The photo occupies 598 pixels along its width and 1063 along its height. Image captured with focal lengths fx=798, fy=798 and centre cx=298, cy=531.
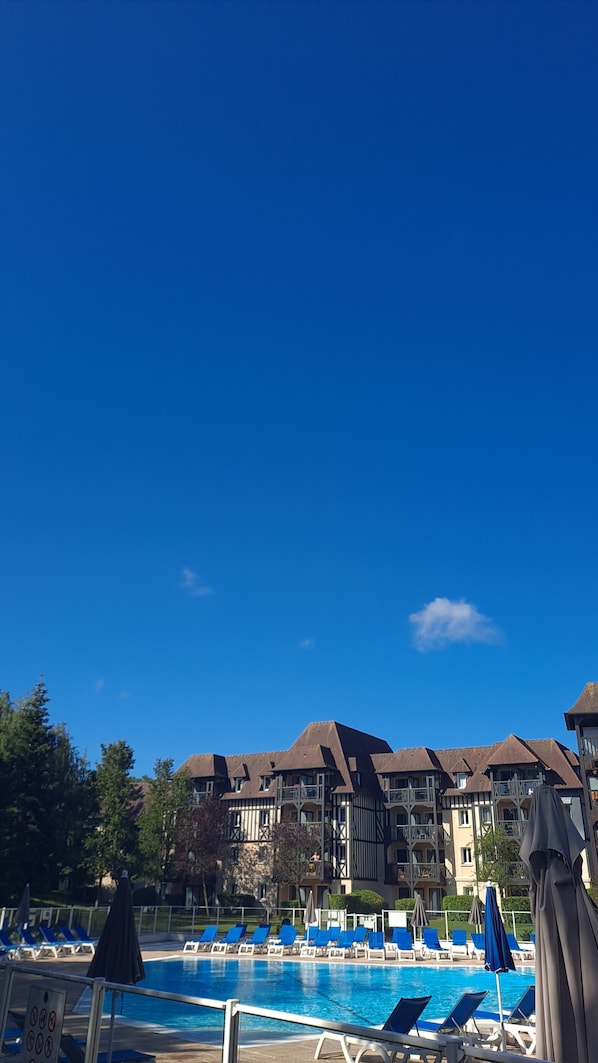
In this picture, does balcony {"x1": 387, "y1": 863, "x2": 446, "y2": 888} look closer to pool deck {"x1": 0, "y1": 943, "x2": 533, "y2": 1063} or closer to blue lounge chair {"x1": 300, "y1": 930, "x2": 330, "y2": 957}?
blue lounge chair {"x1": 300, "y1": 930, "x2": 330, "y2": 957}

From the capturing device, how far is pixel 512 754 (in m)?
45.1

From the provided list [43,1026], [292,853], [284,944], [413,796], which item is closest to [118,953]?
[43,1026]

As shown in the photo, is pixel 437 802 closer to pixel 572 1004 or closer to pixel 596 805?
pixel 596 805

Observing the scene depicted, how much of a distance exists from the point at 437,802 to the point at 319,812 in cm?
711

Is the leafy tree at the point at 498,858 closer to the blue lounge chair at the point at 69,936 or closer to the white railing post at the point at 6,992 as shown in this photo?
the blue lounge chair at the point at 69,936

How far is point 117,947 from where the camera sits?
36.3 feet

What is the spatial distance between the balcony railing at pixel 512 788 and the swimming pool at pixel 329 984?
72.8 feet

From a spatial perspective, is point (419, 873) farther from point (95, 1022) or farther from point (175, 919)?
point (95, 1022)

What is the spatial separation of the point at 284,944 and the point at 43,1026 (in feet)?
74.7

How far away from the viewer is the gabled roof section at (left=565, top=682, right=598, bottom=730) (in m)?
40.1

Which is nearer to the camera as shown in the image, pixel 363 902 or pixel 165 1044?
pixel 165 1044

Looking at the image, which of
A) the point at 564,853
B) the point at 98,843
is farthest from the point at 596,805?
the point at 564,853

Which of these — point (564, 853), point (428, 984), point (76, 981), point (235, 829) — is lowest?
point (428, 984)

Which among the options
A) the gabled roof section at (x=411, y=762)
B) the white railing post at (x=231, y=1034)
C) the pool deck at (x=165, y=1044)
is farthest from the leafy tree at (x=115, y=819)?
the white railing post at (x=231, y=1034)
